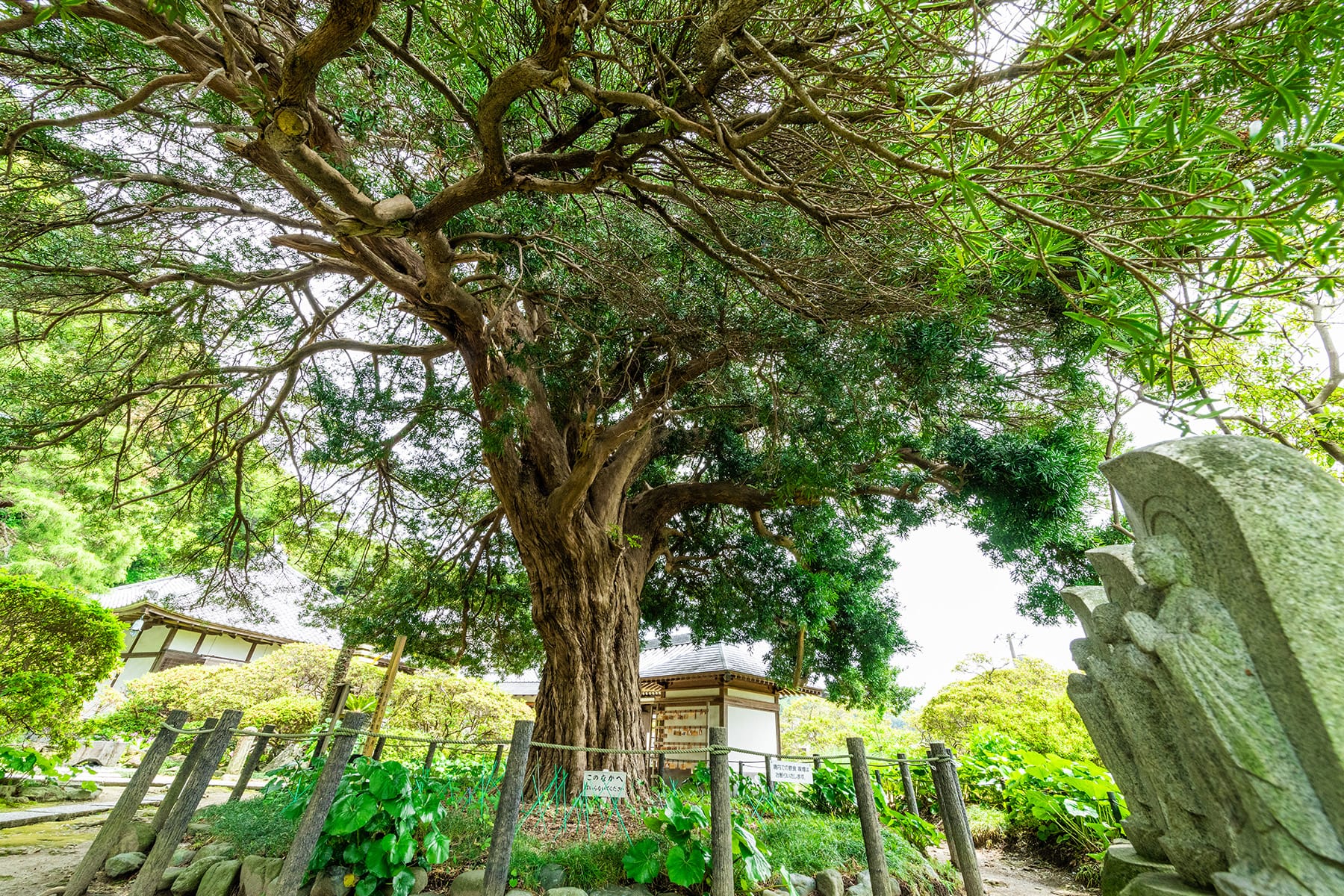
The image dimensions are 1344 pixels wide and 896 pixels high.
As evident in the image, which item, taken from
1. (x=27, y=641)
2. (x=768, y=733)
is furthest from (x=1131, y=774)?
(x=768, y=733)

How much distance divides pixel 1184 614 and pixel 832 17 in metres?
2.43

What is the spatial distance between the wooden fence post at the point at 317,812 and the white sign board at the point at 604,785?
1.64 metres

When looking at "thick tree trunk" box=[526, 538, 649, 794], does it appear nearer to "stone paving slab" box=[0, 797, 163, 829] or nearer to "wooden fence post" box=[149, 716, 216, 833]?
"wooden fence post" box=[149, 716, 216, 833]

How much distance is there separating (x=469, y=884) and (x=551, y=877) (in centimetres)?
50

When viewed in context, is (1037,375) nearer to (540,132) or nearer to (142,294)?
(540,132)

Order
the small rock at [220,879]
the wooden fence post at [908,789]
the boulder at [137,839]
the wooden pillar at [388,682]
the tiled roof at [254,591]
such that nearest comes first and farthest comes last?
the small rock at [220,879], the boulder at [137,839], the wooden fence post at [908,789], the tiled roof at [254,591], the wooden pillar at [388,682]

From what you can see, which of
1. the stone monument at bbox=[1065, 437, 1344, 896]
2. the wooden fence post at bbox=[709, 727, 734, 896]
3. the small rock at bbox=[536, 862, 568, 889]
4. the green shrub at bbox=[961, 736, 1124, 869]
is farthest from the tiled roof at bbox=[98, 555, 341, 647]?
the green shrub at bbox=[961, 736, 1124, 869]

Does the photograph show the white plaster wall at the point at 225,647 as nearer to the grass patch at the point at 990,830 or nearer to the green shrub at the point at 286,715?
the green shrub at the point at 286,715

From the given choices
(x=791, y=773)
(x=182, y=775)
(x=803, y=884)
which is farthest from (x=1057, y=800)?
(x=182, y=775)

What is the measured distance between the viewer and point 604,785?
4152 mm

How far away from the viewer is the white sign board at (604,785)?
162 inches

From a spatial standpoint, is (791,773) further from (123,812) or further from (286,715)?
(286,715)

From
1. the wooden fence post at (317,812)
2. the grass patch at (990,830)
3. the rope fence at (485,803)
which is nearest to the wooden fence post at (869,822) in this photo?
the rope fence at (485,803)

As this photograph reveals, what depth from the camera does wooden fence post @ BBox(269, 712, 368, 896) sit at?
10.3ft
